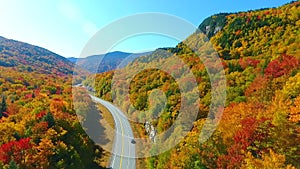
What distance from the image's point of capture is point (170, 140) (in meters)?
39.9

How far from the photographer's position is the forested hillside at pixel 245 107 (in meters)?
27.4

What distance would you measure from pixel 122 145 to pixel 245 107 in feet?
83.2

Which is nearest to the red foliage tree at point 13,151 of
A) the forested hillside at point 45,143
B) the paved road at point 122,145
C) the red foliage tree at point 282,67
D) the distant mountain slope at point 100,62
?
the forested hillside at point 45,143

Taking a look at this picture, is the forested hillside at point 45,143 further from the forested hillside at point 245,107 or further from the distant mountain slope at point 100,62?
the forested hillside at point 245,107

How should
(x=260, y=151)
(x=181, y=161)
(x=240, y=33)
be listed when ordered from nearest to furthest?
1. (x=260, y=151)
2. (x=181, y=161)
3. (x=240, y=33)

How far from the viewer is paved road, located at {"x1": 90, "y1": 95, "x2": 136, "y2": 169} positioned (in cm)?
4567

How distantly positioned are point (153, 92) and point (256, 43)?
5343 centimetres

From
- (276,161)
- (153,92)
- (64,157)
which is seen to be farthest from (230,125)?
(153,92)

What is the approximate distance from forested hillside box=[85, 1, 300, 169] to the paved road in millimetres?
2814

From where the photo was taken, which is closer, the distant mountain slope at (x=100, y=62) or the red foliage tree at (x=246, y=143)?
the distant mountain slope at (x=100, y=62)

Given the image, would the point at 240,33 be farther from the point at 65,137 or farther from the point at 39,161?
the point at 39,161

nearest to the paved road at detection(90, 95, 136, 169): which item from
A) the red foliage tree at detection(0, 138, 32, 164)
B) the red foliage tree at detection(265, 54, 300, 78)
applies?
the red foliage tree at detection(0, 138, 32, 164)

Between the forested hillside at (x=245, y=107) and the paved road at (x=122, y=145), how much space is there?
111 inches

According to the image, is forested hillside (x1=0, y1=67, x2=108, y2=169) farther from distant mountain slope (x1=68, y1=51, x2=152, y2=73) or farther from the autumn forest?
distant mountain slope (x1=68, y1=51, x2=152, y2=73)
